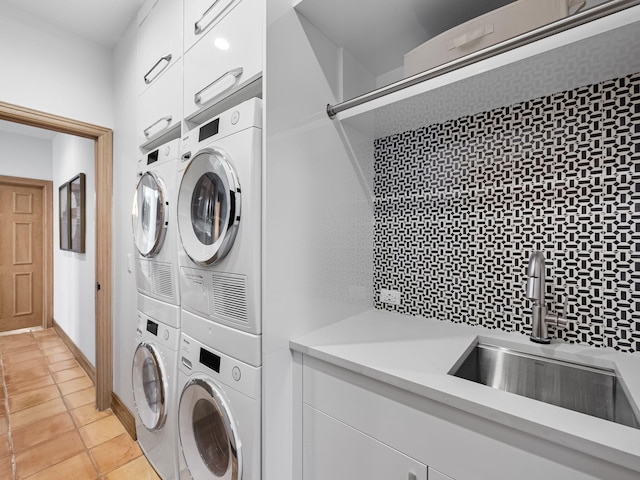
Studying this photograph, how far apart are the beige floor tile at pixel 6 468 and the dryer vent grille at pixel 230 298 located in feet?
5.68

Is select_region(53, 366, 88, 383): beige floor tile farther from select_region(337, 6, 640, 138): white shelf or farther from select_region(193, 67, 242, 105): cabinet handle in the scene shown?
select_region(337, 6, 640, 138): white shelf

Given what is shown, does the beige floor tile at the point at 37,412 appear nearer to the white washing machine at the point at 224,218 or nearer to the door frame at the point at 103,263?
the door frame at the point at 103,263

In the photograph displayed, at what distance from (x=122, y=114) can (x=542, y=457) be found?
115 inches

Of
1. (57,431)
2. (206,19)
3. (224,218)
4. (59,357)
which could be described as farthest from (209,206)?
(59,357)

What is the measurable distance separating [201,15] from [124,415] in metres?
2.61

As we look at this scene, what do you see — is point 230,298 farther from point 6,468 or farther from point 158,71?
point 6,468

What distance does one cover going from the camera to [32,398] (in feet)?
8.25

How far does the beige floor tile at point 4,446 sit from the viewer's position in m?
1.86

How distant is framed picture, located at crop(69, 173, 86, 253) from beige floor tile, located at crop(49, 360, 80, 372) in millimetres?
1232

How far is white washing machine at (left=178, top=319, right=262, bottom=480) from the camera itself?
110cm

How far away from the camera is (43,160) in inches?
167

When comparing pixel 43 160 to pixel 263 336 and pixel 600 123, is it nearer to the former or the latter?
pixel 263 336

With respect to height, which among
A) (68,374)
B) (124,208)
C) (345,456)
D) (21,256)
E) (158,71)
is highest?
(158,71)

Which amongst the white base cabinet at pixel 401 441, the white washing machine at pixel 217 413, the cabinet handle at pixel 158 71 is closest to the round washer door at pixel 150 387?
the white washing machine at pixel 217 413
